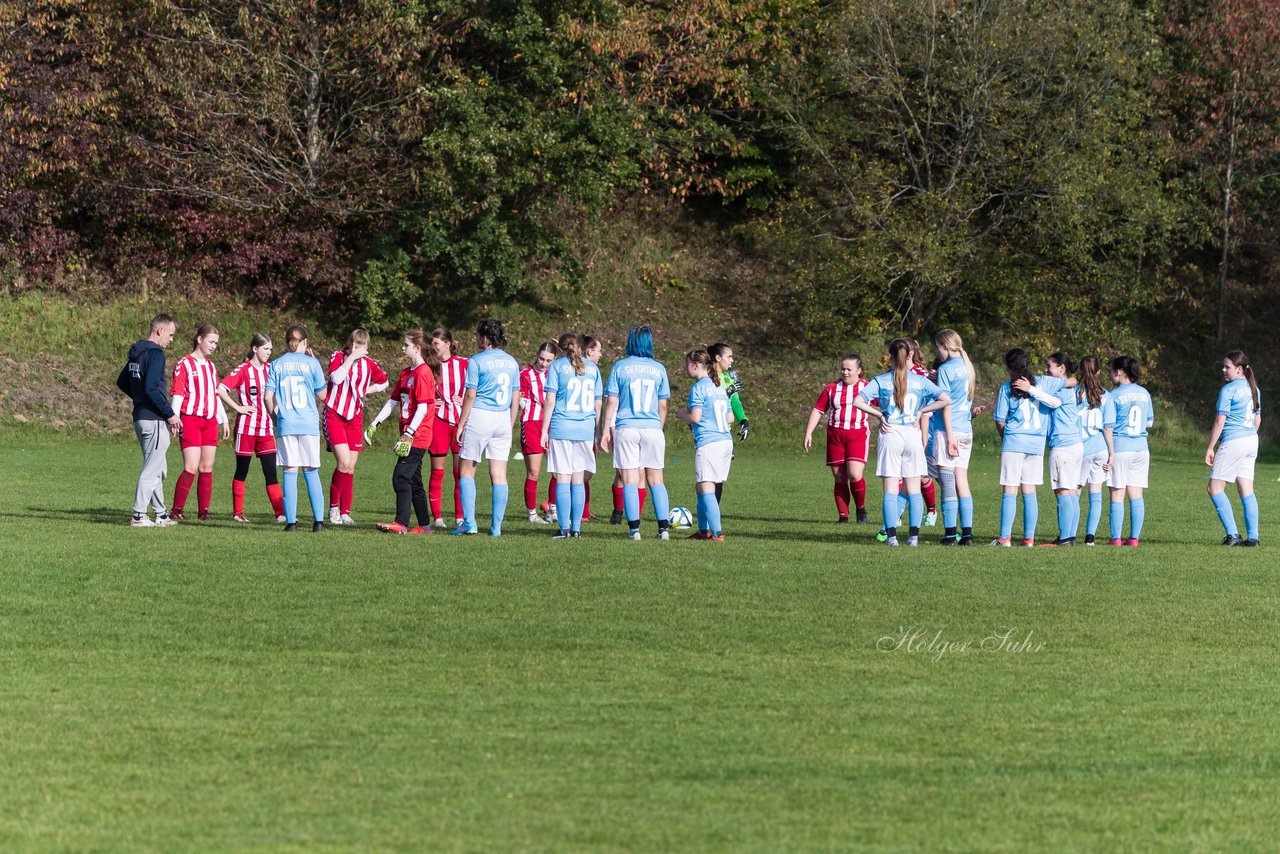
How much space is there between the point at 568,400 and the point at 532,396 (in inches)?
118

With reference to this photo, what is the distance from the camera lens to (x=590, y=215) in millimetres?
36812

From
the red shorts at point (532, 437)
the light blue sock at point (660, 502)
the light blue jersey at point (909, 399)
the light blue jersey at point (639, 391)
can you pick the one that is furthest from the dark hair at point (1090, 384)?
the red shorts at point (532, 437)

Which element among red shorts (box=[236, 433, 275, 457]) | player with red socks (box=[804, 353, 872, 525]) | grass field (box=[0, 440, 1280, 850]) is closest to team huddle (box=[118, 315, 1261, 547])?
red shorts (box=[236, 433, 275, 457])

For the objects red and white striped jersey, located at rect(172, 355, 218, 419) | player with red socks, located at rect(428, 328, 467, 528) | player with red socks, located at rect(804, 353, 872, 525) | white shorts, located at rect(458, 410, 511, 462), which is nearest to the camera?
white shorts, located at rect(458, 410, 511, 462)

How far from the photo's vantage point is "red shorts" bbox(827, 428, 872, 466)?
17656mm

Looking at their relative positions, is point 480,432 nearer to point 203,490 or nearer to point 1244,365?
point 203,490

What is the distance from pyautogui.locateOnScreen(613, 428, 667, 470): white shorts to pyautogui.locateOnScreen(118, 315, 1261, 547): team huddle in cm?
2

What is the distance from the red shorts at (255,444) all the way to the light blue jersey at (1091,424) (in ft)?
27.4

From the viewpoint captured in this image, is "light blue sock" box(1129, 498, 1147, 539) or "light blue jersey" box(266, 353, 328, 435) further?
"light blue sock" box(1129, 498, 1147, 539)

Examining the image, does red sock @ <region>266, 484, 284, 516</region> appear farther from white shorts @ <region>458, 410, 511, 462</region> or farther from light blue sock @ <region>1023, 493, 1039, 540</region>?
light blue sock @ <region>1023, 493, 1039, 540</region>

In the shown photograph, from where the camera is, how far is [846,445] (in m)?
17.9

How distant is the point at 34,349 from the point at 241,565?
23992mm

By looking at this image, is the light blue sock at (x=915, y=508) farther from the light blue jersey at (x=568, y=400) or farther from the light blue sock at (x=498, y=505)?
the light blue sock at (x=498, y=505)

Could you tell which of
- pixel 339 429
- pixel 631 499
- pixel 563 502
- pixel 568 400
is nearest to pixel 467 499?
pixel 563 502
